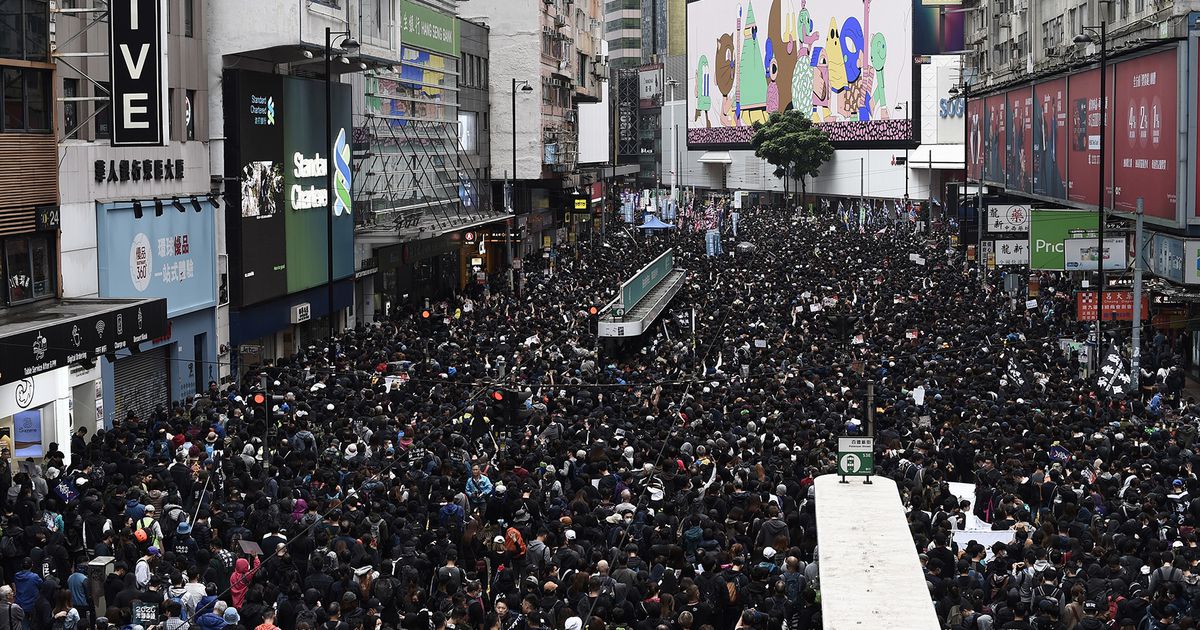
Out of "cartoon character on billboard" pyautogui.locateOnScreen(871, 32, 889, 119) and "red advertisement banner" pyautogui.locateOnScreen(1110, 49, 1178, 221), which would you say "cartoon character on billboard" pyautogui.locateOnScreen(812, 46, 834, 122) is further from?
"red advertisement banner" pyautogui.locateOnScreen(1110, 49, 1178, 221)

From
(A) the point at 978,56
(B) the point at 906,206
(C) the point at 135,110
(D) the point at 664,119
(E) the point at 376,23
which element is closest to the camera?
(C) the point at 135,110

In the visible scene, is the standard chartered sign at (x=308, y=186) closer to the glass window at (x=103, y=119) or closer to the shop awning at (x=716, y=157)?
the glass window at (x=103, y=119)

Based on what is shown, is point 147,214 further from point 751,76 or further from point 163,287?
point 751,76

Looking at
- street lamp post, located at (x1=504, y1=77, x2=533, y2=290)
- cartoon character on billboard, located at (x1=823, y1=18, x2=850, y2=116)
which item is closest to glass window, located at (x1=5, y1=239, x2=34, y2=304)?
street lamp post, located at (x1=504, y1=77, x2=533, y2=290)

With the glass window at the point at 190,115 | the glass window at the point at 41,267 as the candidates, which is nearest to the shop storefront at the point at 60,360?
the glass window at the point at 41,267

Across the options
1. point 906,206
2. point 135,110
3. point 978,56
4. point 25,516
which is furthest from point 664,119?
point 25,516

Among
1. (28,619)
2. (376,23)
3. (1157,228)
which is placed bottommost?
(28,619)

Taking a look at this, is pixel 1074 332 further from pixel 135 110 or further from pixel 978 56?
pixel 978 56
